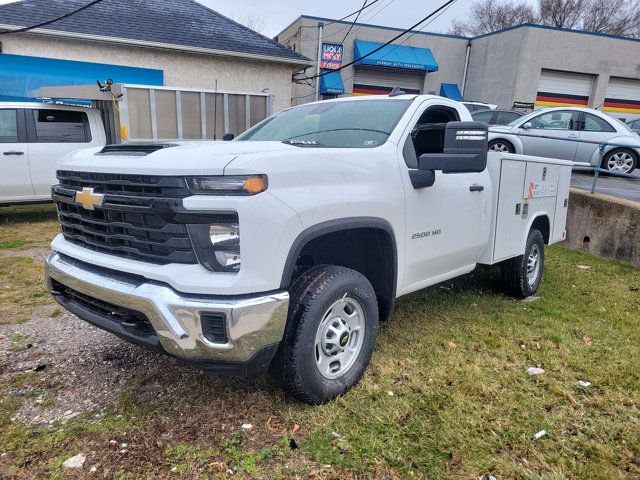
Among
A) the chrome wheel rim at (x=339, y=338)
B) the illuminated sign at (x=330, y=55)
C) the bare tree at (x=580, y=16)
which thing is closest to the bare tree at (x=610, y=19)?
the bare tree at (x=580, y=16)

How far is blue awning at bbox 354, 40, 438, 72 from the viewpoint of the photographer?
23.9 metres

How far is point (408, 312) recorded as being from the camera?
14.9 feet

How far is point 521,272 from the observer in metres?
4.88

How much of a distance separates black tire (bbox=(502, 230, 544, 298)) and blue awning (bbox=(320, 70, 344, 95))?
18.5 metres

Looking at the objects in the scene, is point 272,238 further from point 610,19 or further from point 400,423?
point 610,19

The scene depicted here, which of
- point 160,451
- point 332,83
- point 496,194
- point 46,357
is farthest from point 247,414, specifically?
point 332,83

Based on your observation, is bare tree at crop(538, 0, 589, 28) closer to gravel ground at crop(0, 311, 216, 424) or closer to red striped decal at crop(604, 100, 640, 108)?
red striped decal at crop(604, 100, 640, 108)

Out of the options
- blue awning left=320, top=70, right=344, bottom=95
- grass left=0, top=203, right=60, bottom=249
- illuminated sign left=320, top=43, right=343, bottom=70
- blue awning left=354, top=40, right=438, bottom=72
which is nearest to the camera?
grass left=0, top=203, right=60, bottom=249

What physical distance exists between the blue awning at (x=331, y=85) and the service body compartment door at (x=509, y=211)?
61.7 ft

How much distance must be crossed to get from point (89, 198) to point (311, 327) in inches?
56.2

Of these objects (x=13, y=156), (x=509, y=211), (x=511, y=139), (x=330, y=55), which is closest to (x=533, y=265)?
(x=509, y=211)

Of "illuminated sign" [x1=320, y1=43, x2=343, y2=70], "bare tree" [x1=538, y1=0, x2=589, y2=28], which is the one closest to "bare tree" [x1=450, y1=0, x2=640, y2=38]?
"bare tree" [x1=538, y1=0, x2=589, y2=28]

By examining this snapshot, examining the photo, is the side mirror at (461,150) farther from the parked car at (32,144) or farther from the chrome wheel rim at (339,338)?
the parked car at (32,144)

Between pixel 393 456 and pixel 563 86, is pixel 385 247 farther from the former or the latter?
pixel 563 86
